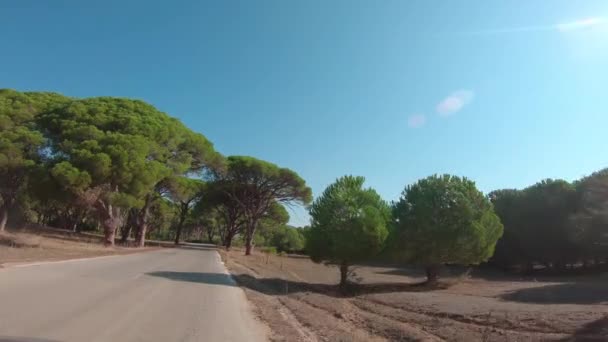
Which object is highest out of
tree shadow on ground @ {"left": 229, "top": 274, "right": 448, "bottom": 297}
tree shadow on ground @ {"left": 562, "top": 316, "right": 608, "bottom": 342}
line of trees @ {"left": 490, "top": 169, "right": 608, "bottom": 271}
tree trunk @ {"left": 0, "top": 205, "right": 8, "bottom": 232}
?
line of trees @ {"left": 490, "top": 169, "right": 608, "bottom": 271}

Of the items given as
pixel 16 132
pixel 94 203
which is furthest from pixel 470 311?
pixel 16 132

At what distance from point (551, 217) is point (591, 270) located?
635 cm

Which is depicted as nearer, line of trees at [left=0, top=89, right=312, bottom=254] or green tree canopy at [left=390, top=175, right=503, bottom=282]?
green tree canopy at [left=390, top=175, right=503, bottom=282]

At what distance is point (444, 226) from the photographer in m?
25.9

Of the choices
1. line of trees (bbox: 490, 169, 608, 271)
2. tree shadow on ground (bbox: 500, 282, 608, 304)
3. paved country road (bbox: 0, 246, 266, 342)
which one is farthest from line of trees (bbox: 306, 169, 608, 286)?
line of trees (bbox: 490, 169, 608, 271)

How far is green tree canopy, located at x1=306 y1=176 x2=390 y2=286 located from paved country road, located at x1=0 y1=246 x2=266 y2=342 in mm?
10048

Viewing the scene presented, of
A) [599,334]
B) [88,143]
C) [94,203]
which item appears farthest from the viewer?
[94,203]

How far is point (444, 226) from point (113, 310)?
20236 millimetres

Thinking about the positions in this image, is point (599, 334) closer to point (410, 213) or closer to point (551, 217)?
point (410, 213)

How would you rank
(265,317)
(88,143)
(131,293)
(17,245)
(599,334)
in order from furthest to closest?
(88,143) → (17,245) → (131,293) → (265,317) → (599,334)

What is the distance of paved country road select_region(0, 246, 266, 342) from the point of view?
748 cm

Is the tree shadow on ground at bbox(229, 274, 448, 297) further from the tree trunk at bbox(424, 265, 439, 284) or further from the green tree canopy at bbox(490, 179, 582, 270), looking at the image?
the green tree canopy at bbox(490, 179, 582, 270)

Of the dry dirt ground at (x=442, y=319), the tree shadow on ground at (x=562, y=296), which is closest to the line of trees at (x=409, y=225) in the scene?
the tree shadow on ground at (x=562, y=296)

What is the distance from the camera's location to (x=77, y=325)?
7812 millimetres
